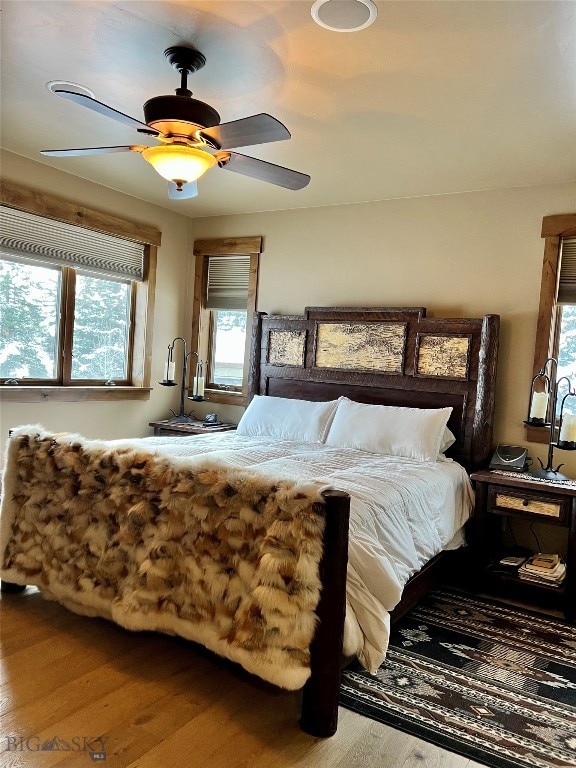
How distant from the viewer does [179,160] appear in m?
2.40

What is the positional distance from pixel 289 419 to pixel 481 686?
2298 mm

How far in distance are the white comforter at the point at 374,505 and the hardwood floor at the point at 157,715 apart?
33 centimetres

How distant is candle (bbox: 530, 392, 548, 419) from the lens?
11.7 ft

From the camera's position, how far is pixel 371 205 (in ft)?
14.8

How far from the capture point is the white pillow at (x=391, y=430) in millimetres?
3742

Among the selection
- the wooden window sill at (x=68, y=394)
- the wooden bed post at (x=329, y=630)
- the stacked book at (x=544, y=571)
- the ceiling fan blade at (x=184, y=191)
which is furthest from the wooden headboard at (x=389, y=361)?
the wooden bed post at (x=329, y=630)

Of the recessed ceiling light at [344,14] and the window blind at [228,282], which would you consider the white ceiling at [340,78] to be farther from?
the window blind at [228,282]

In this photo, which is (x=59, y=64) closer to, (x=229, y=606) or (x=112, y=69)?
(x=112, y=69)

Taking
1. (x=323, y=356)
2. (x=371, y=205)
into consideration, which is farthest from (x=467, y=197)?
(x=323, y=356)

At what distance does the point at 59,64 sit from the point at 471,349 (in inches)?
114

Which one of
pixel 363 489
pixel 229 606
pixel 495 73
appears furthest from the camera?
pixel 363 489

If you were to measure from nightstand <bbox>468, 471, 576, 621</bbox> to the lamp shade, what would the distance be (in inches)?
93.4

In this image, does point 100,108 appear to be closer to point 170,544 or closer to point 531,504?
point 170,544

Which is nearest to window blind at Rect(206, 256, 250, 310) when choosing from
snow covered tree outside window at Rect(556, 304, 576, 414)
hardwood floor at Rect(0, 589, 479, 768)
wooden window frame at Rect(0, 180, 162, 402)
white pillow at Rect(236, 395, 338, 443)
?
wooden window frame at Rect(0, 180, 162, 402)
